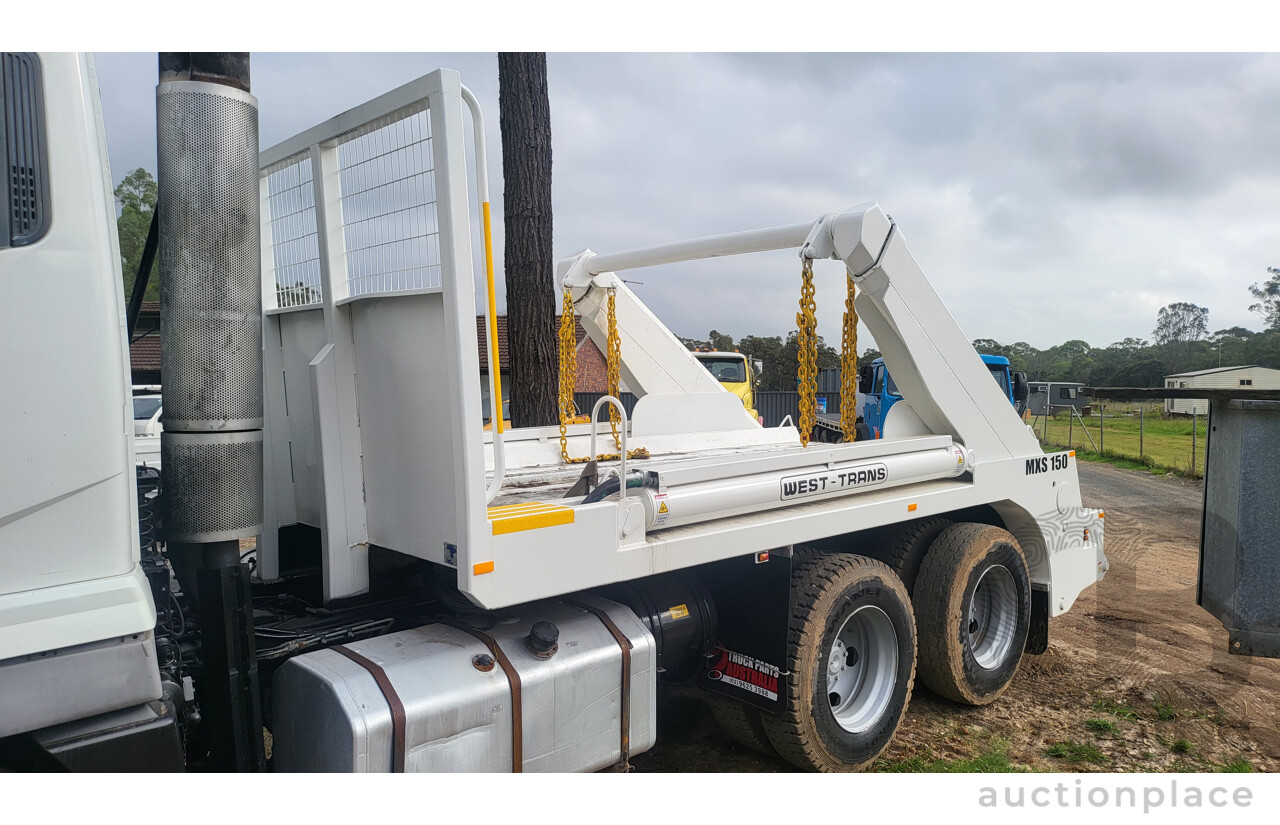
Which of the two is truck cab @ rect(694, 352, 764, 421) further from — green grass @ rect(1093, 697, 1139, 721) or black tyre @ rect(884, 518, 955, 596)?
black tyre @ rect(884, 518, 955, 596)

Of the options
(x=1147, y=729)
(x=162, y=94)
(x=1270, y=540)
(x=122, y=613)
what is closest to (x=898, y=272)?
(x=1270, y=540)

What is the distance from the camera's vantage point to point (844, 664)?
4203 millimetres

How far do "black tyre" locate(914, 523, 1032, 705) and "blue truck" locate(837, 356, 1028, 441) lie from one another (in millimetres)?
6291

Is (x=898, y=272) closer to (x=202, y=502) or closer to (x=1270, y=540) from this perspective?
(x=1270, y=540)

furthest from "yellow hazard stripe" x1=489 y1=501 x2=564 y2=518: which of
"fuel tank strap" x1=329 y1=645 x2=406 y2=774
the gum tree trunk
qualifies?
the gum tree trunk

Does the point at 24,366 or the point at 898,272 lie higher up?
the point at 898,272

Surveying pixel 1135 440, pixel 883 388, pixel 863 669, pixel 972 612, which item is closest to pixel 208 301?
Answer: pixel 863 669

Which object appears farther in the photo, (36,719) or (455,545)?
(455,545)

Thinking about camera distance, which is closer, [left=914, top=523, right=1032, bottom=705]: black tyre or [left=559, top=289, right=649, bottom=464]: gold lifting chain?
[left=914, top=523, right=1032, bottom=705]: black tyre

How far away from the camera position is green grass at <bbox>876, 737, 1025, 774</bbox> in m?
4.13

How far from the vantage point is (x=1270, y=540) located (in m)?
3.61

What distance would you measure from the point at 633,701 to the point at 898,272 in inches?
99.1

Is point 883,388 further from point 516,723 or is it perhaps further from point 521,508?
point 516,723

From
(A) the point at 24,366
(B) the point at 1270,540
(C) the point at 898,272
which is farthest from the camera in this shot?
(C) the point at 898,272
